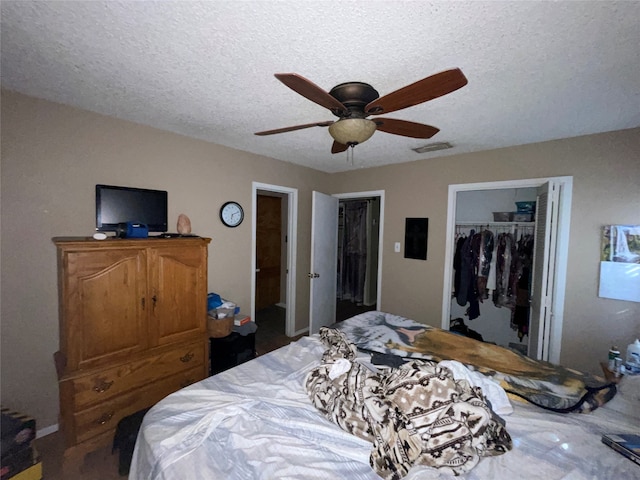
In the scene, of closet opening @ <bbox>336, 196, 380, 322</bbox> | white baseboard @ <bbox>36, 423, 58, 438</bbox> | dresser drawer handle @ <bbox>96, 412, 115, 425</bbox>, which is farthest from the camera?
closet opening @ <bbox>336, 196, 380, 322</bbox>

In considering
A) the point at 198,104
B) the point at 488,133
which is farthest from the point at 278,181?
the point at 488,133

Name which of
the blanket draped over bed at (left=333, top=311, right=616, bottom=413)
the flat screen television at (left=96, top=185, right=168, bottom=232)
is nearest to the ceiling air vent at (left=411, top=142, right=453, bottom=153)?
the blanket draped over bed at (left=333, top=311, right=616, bottom=413)

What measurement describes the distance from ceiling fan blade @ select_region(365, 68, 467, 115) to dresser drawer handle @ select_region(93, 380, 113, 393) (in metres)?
2.28

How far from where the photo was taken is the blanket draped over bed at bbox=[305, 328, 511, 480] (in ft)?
2.98

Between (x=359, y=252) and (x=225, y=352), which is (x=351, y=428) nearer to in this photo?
(x=225, y=352)

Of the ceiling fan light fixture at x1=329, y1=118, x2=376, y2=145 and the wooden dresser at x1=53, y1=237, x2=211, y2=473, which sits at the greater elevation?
the ceiling fan light fixture at x1=329, y1=118, x2=376, y2=145

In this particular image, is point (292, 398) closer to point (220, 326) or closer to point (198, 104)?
point (220, 326)

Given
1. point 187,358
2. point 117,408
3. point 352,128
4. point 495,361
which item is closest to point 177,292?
point 187,358

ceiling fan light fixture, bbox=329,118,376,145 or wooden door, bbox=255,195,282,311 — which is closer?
ceiling fan light fixture, bbox=329,118,376,145

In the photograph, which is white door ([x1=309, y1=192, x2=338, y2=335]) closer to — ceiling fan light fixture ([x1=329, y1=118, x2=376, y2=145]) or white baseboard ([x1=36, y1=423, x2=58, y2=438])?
ceiling fan light fixture ([x1=329, y1=118, x2=376, y2=145])

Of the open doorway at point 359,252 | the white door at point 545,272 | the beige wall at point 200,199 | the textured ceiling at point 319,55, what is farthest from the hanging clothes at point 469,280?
the open doorway at point 359,252

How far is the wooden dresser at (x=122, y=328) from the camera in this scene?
1.53 metres

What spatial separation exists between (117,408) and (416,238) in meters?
3.09

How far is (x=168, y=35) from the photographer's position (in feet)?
3.59
